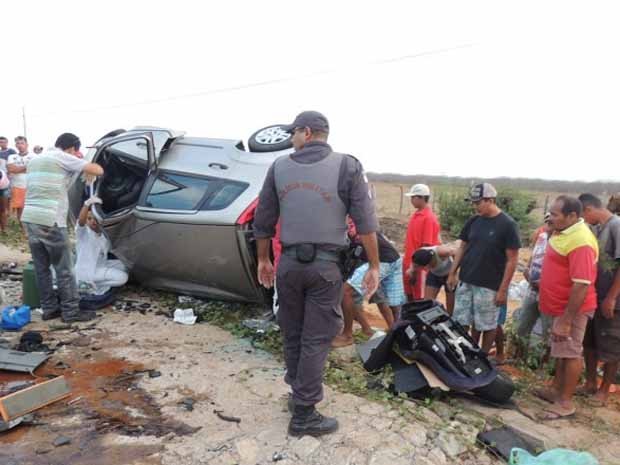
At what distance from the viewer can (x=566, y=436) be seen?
3416mm

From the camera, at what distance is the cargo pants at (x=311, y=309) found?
9.18 feet

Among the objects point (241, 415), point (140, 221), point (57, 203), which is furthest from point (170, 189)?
point (241, 415)

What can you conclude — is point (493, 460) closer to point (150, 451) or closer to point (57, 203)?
point (150, 451)

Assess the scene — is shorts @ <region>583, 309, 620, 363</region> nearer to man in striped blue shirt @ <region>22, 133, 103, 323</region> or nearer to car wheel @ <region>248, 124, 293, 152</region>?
car wheel @ <region>248, 124, 293, 152</region>

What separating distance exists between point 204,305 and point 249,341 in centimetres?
104

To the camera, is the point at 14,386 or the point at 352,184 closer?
the point at 352,184

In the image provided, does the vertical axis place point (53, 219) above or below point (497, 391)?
above

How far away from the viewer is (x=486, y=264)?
4367 mm

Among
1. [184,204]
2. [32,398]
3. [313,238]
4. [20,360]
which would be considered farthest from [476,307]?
[20,360]

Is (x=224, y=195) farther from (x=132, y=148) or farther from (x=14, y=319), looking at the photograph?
(x=14, y=319)

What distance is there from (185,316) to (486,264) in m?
2.95

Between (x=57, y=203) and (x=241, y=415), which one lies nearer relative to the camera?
(x=241, y=415)

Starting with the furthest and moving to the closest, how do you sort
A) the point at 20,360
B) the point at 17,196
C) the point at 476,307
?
the point at 17,196 < the point at 476,307 < the point at 20,360

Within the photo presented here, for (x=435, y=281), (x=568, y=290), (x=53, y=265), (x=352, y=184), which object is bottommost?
(x=435, y=281)
